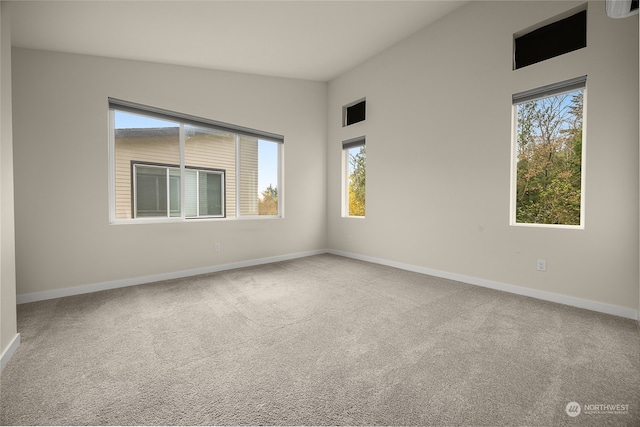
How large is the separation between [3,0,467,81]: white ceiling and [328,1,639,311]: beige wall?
646mm

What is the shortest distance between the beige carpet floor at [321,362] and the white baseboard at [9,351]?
4 centimetres

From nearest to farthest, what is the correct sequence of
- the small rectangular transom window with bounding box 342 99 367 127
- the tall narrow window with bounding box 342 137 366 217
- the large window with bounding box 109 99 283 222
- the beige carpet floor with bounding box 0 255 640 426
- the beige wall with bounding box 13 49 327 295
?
the beige carpet floor with bounding box 0 255 640 426, the beige wall with bounding box 13 49 327 295, the large window with bounding box 109 99 283 222, the small rectangular transom window with bounding box 342 99 367 127, the tall narrow window with bounding box 342 137 366 217

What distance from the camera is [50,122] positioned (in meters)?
3.29

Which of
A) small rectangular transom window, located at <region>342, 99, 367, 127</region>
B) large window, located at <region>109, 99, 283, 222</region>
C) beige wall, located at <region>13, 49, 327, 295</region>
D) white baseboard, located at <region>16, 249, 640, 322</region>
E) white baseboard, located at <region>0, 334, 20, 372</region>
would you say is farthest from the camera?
small rectangular transom window, located at <region>342, 99, 367, 127</region>

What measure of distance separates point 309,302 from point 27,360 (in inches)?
85.9

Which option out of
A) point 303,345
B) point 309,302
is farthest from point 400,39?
point 303,345

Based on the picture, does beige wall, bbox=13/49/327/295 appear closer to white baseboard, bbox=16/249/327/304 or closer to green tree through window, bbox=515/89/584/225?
white baseboard, bbox=16/249/327/304

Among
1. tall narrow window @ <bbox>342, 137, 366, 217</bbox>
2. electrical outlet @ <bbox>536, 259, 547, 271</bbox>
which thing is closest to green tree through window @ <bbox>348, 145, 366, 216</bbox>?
tall narrow window @ <bbox>342, 137, 366, 217</bbox>

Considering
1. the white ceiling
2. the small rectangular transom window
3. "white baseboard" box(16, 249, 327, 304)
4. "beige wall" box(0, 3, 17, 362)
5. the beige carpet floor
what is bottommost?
the beige carpet floor

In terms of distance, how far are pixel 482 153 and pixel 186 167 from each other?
4.11m

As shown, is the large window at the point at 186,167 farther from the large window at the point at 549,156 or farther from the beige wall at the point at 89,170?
the large window at the point at 549,156

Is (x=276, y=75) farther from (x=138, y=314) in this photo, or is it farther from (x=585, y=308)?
(x=585, y=308)

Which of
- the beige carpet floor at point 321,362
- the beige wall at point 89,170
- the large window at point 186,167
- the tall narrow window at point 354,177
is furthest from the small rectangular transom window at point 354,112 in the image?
the beige carpet floor at point 321,362

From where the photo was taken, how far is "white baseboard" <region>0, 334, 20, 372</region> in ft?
6.03
